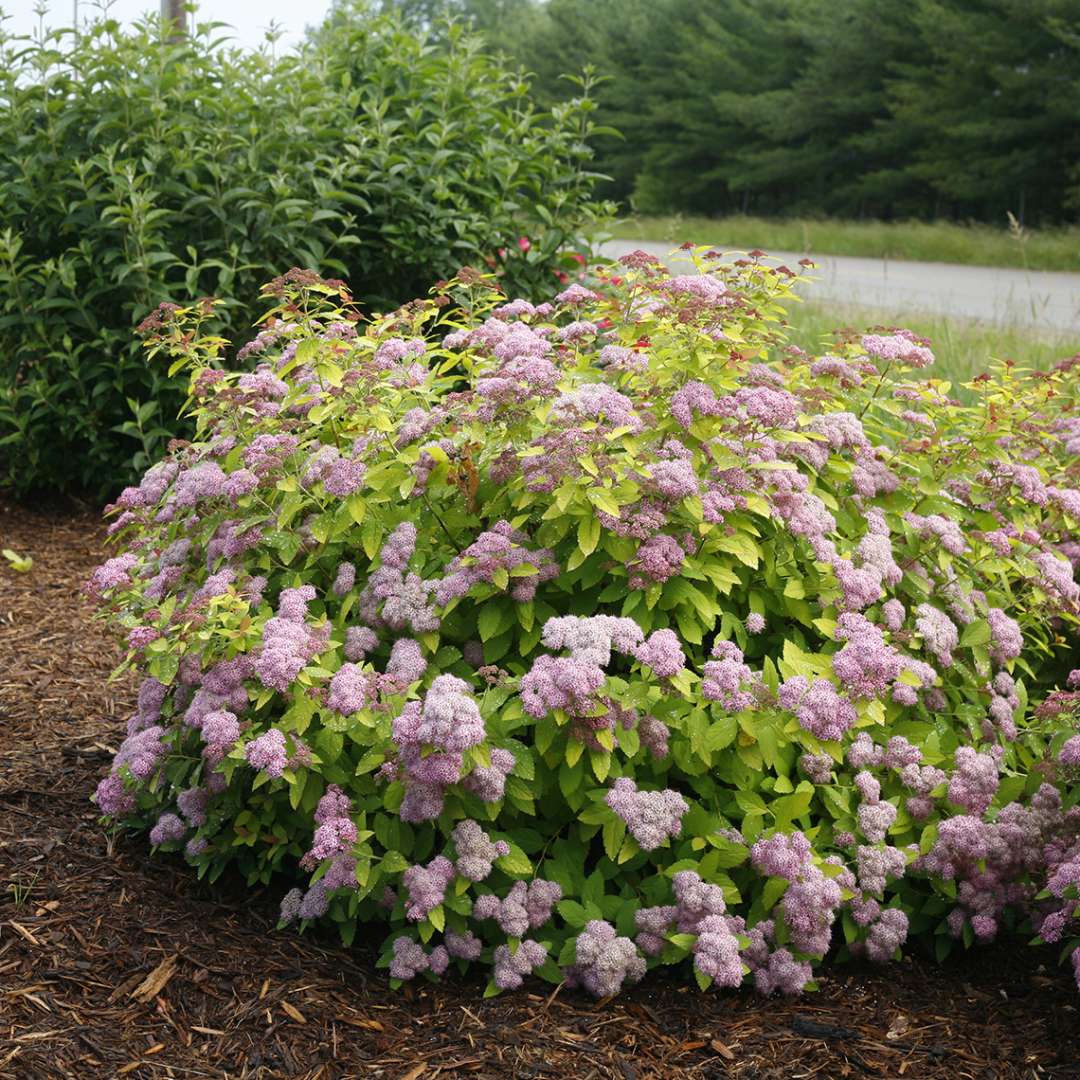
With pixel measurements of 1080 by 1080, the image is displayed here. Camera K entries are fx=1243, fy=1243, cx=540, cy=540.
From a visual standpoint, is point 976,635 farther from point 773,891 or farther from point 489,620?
point 489,620

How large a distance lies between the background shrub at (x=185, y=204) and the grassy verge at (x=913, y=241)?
1102 centimetres

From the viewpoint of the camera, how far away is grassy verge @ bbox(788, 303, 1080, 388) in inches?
247

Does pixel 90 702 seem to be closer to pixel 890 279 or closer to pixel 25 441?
pixel 25 441

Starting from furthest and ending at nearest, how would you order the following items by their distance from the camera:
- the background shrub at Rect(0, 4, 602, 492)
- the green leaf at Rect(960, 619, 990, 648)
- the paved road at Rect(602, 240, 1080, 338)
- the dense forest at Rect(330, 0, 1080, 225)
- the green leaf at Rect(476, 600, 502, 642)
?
1. the dense forest at Rect(330, 0, 1080, 225)
2. the paved road at Rect(602, 240, 1080, 338)
3. the background shrub at Rect(0, 4, 602, 492)
4. the green leaf at Rect(960, 619, 990, 648)
5. the green leaf at Rect(476, 600, 502, 642)

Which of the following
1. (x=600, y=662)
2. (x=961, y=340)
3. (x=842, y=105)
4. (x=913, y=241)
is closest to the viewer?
(x=600, y=662)

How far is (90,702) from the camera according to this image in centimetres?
407

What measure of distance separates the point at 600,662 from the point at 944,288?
13851mm

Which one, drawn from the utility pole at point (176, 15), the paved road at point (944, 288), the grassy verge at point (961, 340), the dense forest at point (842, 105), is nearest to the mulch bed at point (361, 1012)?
the grassy verge at point (961, 340)

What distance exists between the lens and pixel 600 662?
2.47 meters

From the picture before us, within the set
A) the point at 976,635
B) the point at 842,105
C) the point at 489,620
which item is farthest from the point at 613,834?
the point at 842,105

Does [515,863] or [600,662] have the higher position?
[600,662]

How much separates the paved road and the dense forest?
534 centimetres

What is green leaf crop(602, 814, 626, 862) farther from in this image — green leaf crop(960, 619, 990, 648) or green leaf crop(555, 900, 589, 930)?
green leaf crop(960, 619, 990, 648)

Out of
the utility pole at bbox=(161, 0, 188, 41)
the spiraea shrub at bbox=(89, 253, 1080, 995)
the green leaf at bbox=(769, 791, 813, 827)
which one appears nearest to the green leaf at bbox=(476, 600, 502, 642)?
the spiraea shrub at bbox=(89, 253, 1080, 995)
